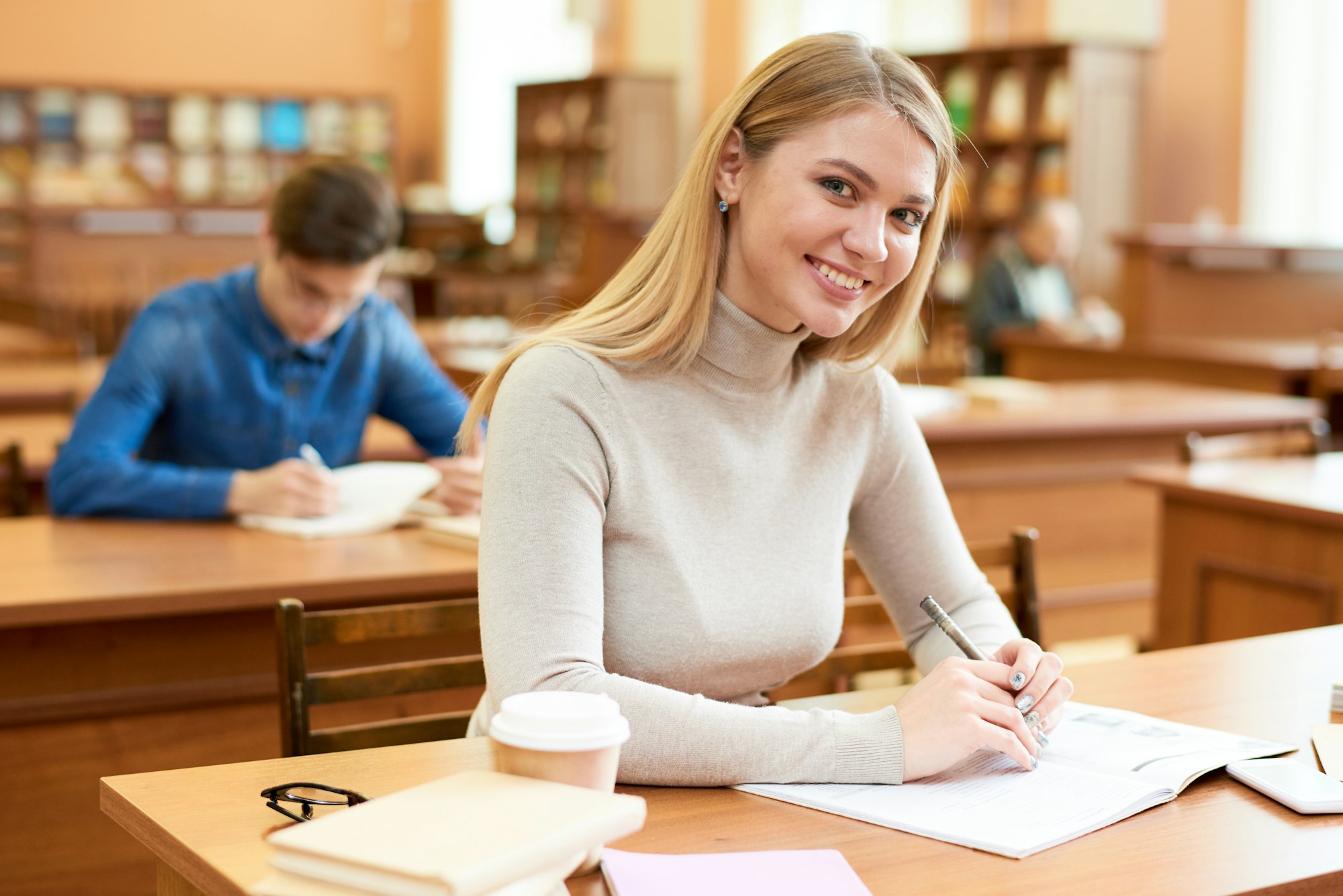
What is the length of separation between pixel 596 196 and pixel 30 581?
938 centimetres

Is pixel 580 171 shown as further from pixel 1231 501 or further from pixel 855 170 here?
pixel 855 170

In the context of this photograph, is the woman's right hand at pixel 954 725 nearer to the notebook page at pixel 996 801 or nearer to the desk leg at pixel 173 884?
the notebook page at pixel 996 801

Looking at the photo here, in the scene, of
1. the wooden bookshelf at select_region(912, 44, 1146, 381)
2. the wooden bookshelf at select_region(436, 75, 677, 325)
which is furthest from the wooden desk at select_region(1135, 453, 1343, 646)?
the wooden bookshelf at select_region(436, 75, 677, 325)

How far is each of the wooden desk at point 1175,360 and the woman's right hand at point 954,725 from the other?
4.26m

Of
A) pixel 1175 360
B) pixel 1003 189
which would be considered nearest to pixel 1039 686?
pixel 1175 360

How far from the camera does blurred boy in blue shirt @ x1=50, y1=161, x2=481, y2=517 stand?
7.69 feet

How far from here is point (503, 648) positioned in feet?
4.09

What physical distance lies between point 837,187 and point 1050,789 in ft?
1.83

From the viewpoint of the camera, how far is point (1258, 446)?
128 inches

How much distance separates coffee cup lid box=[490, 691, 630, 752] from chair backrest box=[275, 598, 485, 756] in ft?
1.84

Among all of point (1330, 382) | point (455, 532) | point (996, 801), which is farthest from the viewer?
point (1330, 382)

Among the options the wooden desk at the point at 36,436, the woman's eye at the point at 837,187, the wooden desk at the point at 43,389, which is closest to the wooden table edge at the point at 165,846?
the woman's eye at the point at 837,187

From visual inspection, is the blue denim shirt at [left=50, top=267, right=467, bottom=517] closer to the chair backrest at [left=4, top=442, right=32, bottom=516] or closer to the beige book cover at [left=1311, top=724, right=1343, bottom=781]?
the chair backrest at [left=4, top=442, right=32, bottom=516]

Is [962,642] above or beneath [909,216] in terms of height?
beneath
